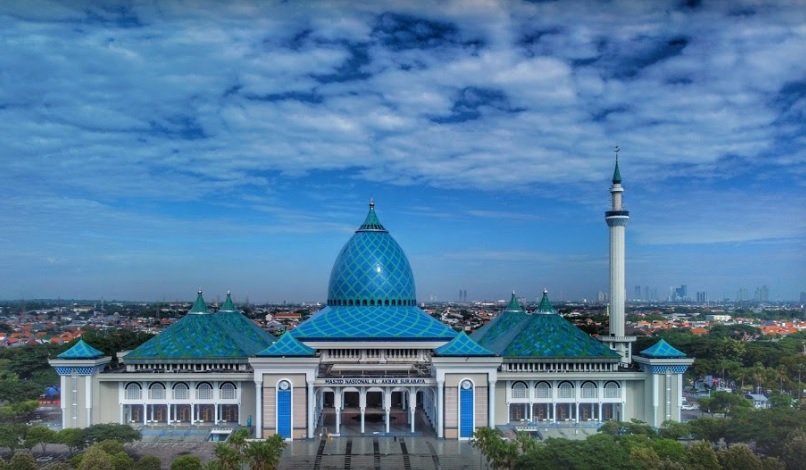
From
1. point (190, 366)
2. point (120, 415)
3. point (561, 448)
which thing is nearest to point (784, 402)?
Result: point (561, 448)

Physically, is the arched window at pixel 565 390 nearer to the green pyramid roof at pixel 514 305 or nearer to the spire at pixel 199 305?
the green pyramid roof at pixel 514 305

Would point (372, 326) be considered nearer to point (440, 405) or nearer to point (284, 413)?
point (440, 405)

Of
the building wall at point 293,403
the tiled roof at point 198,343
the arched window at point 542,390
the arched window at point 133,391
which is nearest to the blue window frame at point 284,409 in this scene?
the building wall at point 293,403

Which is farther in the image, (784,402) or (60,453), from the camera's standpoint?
(784,402)

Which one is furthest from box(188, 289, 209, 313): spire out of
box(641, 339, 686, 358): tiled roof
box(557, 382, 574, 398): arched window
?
box(641, 339, 686, 358): tiled roof

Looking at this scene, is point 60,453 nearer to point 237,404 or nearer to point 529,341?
point 237,404
